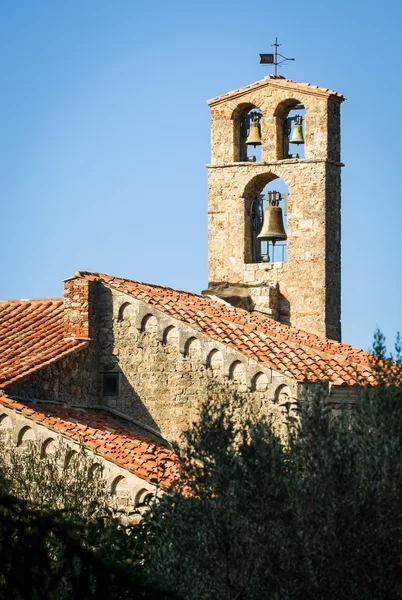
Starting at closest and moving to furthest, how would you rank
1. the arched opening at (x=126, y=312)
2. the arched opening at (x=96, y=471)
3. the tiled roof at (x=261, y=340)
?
the arched opening at (x=96, y=471) < the tiled roof at (x=261, y=340) < the arched opening at (x=126, y=312)

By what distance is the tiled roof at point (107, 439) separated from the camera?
1762 cm

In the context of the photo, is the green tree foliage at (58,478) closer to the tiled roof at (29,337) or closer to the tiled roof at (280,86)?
the tiled roof at (29,337)

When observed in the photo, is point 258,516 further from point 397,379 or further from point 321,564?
point 397,379

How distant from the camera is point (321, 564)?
1023 cm

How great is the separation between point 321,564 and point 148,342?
1098 cm

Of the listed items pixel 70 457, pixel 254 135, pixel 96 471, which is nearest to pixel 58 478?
pixel 70 457

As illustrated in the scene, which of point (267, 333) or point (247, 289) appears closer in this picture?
point (267, 333)

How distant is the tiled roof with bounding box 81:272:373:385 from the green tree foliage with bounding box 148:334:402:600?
26.7 ft

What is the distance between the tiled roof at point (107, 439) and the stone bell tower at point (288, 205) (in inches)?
244

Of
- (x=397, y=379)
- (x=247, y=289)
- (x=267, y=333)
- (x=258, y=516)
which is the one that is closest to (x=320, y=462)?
(x=258, y=516)

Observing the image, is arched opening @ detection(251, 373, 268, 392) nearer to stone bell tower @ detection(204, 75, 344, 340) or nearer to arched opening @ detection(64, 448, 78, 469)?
arched opening @ detection(64, 448, 78, 469)

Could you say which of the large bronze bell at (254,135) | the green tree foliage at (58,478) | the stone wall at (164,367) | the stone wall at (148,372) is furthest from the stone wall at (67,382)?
the large bronze bell at (254,135)

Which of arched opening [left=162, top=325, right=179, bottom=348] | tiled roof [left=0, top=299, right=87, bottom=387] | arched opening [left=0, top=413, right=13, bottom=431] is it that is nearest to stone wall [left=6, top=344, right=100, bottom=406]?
tiled roof [left=0, top=299, right=87, bottom=387]

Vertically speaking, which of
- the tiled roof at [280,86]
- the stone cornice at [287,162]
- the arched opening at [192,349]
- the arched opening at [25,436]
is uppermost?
the tiled roof at [280,86]
